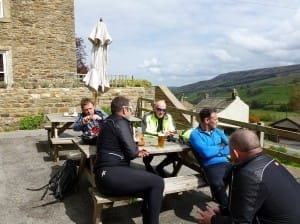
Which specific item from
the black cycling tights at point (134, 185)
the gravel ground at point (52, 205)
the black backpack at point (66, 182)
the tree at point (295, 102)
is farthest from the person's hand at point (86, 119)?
the tree at point (295, 102)

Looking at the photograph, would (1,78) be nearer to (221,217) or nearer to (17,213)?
(17,213)

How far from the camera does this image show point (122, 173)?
12.5ft

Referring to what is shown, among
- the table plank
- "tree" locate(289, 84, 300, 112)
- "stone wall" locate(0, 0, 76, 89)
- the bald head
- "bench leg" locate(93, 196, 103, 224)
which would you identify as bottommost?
"tree" locate(289, 84, 300, 112)

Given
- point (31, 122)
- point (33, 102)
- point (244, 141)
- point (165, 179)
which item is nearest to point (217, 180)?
point (165, 179)

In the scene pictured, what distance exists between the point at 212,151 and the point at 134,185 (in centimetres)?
123

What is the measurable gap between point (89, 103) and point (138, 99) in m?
8.04

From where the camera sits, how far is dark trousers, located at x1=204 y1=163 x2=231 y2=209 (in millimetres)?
4230

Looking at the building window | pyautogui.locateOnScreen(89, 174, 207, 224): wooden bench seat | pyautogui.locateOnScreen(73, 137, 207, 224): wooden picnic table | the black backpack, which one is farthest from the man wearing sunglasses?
the building window

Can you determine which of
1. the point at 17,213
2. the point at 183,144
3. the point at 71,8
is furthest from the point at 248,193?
the point at 71,8

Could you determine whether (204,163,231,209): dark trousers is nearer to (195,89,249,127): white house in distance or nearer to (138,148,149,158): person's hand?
(138,148,149,158): person's hand

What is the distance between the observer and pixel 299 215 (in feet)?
7.83

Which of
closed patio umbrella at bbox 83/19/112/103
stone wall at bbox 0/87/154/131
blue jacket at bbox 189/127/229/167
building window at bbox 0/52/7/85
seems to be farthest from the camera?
building window at bbox 0/52/7/85

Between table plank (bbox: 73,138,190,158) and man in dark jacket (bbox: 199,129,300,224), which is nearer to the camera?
man in dark jacket (bbox: 199,129,300,224)

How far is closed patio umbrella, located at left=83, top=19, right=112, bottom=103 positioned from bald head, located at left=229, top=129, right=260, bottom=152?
7122 millimetres
